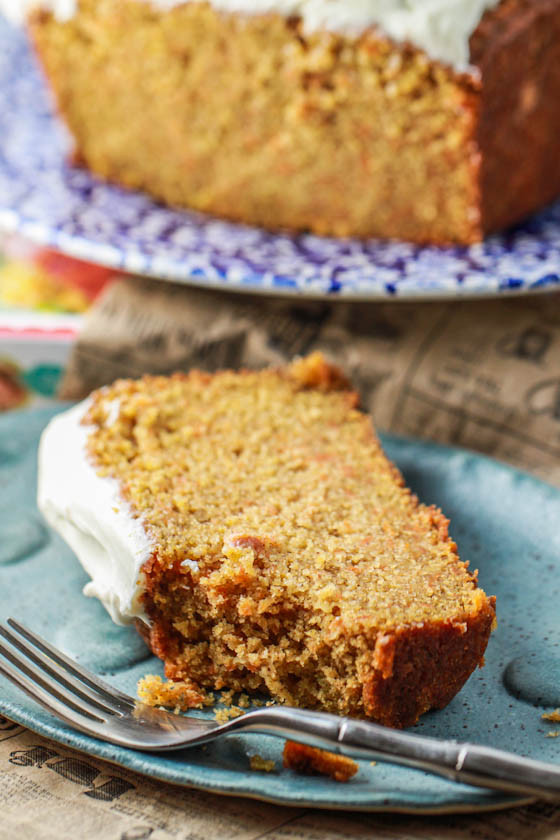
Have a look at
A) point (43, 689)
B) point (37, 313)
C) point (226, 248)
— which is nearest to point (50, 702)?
point (43, 689)

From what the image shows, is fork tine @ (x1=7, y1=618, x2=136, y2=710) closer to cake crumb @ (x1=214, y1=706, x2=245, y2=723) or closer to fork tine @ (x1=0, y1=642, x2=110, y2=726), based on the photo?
fork tine @ (x1=0, y1=642, x2=110, y2=726)

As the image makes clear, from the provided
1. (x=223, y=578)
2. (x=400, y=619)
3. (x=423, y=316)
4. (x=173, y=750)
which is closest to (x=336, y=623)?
(x=400, y=619)

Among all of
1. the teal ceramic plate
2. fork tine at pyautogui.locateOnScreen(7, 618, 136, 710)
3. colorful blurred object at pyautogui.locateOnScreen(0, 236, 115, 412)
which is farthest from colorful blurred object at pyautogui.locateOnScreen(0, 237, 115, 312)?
fork tine at pyautogui.locateOnScreen(7, 618, 136, 710)

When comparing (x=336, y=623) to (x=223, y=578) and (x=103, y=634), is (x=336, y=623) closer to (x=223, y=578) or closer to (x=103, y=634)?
(x=223, y=578)

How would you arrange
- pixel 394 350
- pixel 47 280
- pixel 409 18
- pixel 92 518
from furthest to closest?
pixel 47 280 < pixel 394 350 < pixel 409 18 < pixel 92 518

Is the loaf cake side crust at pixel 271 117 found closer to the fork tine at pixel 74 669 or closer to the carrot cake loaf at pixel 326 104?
the carrot cake loaf at pixel 326 104

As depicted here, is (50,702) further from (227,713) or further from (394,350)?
(394,350)
